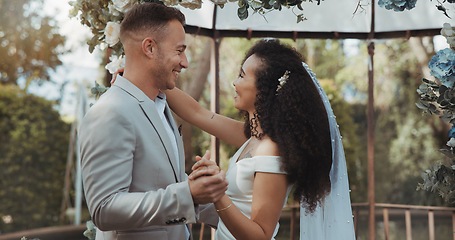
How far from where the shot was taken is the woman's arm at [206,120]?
11.5 feet

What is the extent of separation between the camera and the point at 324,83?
11.6 m

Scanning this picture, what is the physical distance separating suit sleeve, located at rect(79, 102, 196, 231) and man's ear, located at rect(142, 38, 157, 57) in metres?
0.26

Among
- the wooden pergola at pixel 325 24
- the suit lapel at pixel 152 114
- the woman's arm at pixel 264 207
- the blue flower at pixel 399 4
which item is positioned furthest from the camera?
the wooden pergola at pixel 325 24

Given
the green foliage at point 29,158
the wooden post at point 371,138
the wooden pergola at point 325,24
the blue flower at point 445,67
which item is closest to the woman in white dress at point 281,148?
the blue flower at point 445,67

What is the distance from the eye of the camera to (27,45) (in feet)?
A: 43.1

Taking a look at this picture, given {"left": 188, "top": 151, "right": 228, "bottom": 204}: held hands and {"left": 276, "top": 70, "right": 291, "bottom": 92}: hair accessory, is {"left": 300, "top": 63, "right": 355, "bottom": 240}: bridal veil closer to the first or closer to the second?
{"left": 276, "top": 70, "right": 291, "bottom": 92}: hair accessory

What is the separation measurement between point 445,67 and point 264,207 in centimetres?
89

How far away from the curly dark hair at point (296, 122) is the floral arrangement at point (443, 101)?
521mm

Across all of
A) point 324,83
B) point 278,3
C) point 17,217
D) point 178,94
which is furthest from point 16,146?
point 278,3

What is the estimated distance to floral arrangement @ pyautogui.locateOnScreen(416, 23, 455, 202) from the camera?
244 cm

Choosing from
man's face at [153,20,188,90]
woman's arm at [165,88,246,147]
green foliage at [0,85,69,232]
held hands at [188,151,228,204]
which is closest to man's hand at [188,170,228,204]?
held hands at [188,151,228,204]

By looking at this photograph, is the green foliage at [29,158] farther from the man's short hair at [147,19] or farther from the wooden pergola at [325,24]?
the man's short hair at [147,19]

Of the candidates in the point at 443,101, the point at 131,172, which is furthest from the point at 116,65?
the point at 443,101

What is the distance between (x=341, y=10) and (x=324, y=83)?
5.87 metres
